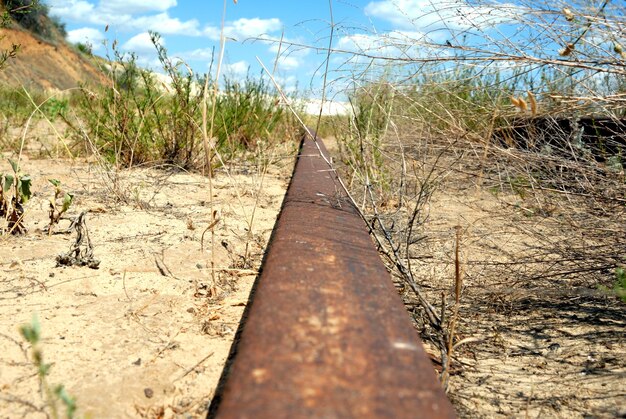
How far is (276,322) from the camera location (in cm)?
116

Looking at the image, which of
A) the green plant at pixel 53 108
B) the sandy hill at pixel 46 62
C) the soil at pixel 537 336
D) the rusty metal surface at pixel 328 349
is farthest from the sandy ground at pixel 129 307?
the sandy hill at pixel 46 62

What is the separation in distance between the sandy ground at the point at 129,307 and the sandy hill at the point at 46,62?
17.1 m

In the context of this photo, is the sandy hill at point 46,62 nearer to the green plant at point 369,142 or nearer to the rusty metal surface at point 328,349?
the green plant at point 369,142

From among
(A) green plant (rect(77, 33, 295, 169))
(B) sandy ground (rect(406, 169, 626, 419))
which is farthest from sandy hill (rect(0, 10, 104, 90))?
(B) sandy ground (rect(406, 169, 626, 419))

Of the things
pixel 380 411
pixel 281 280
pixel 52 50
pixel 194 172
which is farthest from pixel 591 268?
pixel 52 50

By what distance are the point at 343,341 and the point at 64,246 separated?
1945 millimetres

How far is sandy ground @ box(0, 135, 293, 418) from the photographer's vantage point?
1430 millimetres

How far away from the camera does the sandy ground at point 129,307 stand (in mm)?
1430

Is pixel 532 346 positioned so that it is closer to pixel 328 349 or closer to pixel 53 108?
pixel 328 349

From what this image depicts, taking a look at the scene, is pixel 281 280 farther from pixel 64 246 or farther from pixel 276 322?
pixel 64 246

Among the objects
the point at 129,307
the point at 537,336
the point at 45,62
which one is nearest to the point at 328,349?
the point at 129,307

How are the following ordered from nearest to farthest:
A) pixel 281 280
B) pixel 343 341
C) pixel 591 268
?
pixel 343 341 < pixel 281 280 < pixel 591 268

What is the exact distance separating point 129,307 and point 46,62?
22123 mm

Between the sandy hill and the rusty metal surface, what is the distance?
18801mm
